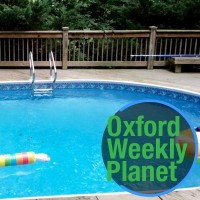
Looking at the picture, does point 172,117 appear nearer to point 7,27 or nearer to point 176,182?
point 176,182

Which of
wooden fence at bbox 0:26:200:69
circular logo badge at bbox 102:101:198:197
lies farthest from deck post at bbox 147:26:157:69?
circular logo badge at bbox 102:101:198:197

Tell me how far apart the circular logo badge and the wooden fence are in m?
6.32

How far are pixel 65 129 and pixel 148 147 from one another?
355 centimetres

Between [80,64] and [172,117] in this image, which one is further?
[80,64]

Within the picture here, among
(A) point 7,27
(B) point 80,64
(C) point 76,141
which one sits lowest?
(C) point 76,141

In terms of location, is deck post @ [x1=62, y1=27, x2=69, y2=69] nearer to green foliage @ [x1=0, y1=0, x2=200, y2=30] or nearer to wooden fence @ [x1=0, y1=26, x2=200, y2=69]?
wooden fence @ [x1=0, y1=26, x2=200, y2=69]

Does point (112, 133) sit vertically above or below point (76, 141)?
above

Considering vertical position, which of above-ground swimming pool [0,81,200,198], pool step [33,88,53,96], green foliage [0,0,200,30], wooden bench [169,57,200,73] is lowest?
above-ground swimming pool [0,81,200,198]

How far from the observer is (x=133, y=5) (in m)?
9.95

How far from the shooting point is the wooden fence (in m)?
8.55

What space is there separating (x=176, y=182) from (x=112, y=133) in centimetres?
63

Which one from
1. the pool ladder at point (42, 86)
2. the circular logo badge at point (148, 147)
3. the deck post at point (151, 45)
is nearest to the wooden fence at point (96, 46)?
the deck post at point (151, 45)

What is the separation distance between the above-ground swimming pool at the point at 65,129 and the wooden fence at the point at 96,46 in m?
1.38

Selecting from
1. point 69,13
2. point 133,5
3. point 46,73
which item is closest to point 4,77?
point 46,73
